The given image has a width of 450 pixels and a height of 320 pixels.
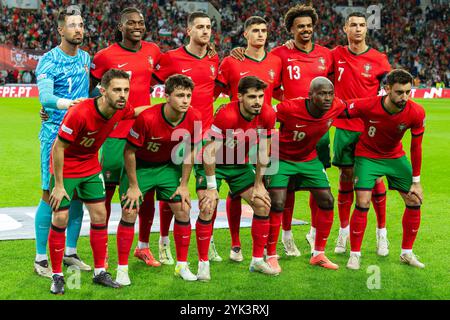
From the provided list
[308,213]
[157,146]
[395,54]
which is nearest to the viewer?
[157,146]

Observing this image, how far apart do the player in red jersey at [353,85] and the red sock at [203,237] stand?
1718 mm

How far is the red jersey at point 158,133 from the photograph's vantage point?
18.2 ft

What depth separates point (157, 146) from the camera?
5723 millimetres

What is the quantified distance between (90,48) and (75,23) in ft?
95.1

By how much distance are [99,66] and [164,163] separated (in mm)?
1252

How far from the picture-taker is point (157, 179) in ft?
18.9

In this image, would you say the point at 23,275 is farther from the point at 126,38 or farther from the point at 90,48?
the point at 90,48

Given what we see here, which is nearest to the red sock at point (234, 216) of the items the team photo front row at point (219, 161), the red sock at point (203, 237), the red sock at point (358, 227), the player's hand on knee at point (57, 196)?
the team photo front row at point (219, 161)

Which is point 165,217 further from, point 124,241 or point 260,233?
point 260,233

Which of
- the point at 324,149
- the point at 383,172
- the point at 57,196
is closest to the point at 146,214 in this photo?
the point at 57,196

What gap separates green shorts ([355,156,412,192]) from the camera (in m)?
6.30

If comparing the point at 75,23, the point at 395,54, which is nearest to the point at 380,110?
the point at 75,23

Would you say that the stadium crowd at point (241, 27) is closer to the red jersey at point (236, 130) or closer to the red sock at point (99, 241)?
the red jersey at point (236, 130)

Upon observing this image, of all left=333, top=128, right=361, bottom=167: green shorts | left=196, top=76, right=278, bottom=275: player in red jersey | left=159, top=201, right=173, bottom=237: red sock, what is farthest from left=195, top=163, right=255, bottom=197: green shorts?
left=333, top=128, right=361, bottom=167: green shorts
